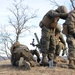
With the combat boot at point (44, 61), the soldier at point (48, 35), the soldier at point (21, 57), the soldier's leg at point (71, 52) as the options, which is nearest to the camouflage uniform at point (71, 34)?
the soldier's leg at point (71, 52)

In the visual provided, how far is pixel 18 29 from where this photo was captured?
2970 cm

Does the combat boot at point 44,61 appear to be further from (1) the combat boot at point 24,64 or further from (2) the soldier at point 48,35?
(1) the combat boot at point 24,64

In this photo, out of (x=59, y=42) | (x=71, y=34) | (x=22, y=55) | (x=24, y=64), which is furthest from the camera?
(x=59, y=42)

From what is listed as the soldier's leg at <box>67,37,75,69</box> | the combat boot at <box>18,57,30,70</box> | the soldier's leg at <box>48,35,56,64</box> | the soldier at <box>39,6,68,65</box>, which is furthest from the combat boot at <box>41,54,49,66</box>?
the soldier's leg at <box>67,37,75,69</box>

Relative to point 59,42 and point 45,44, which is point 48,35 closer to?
point 45,44

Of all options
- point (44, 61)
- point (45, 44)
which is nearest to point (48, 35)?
point (45, 44)

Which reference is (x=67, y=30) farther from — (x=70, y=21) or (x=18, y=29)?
(x=18, y=29)

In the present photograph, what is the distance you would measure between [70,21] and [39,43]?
5.04 ft

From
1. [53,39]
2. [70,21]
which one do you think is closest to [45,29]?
[53,39]

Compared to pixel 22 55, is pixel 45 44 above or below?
above

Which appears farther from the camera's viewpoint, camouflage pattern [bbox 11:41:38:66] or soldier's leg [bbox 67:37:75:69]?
camouflage pattern [bbox 11:41:38:66]

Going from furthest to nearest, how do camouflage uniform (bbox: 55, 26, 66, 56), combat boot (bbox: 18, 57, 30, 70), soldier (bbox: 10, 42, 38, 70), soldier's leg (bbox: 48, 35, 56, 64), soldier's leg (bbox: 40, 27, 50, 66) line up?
camouflage uniform (bbox: 55, 26, 66, 56)
soldier's leg (bbox: 48, 35, 56, 64)
soldier's leg (bbox: 40, 27, 50, 66)
soldier (bbox: 10, 42, 38, 70)
combat boot (bbox: 18, 57, 30, 70)

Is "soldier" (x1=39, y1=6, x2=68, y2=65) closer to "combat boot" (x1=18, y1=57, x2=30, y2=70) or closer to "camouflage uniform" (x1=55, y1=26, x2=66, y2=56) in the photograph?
"camouflage uniform" (x1=55, y1=26, x2=66, y2=56)

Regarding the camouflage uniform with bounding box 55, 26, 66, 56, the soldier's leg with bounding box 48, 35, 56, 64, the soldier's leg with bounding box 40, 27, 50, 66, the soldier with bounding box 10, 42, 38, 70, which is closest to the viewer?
the soldier with bounding box 10, 42, 38, 70
